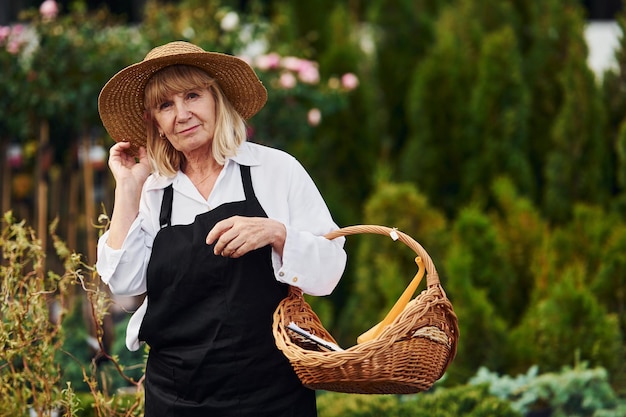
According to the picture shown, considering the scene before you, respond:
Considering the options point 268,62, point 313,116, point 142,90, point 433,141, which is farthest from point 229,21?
point 142,90

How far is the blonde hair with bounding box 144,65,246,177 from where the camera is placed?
2725 millimetres

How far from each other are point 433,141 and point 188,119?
14.9 feet

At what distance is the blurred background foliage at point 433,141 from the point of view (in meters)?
5.34

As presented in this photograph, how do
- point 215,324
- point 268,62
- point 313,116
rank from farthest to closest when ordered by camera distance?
1. point 313,116
2. point 268,62
3. point 215,324

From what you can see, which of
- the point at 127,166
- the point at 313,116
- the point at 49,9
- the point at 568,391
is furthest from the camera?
the point at 313,116

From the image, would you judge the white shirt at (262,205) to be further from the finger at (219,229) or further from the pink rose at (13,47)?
the pink rose at (13,47)

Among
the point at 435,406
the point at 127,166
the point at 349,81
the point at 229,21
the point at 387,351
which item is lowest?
the point at 435,406

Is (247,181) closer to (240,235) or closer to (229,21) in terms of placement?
(240,235)

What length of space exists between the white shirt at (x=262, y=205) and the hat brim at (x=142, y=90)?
194 mm

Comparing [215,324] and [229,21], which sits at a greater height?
[229,21]

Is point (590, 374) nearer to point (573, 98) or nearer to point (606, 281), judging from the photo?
point (606, 281)

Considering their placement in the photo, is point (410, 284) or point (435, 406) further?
point (435, 406)

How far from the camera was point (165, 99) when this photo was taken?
2.76m

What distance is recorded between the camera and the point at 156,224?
271 cm
